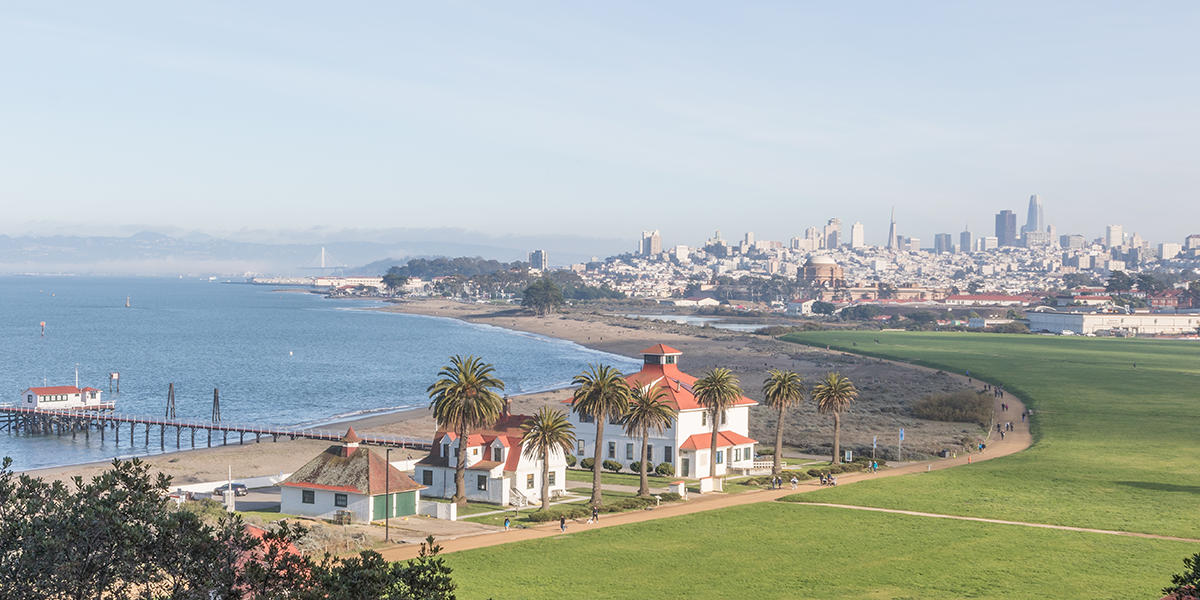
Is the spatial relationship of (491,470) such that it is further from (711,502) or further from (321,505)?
(711,502)

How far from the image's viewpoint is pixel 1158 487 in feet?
A: 208

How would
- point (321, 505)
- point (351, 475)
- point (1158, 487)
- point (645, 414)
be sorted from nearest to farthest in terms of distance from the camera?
point (351, 475) < point (321, 505) < point (1158, 487) < point (645, 414)

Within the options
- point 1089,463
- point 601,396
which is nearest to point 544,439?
point 601,396

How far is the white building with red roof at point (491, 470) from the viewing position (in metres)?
61.2

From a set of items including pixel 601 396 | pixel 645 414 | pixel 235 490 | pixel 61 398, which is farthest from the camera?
pixel 61 398

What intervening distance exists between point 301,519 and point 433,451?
10.5m

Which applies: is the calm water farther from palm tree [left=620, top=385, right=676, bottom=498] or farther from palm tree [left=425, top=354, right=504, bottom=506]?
palm tree [left=620, top=385, right=676, bottom=498]

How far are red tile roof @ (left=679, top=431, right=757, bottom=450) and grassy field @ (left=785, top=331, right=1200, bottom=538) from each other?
947 cm

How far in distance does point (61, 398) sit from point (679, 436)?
199 feet

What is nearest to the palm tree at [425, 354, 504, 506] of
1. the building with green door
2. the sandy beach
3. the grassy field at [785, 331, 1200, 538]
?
the building with green door

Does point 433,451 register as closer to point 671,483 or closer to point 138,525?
point 671,483

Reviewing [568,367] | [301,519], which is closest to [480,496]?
[301,519]

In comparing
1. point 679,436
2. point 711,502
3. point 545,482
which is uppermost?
point 679,436

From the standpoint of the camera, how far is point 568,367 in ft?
508
